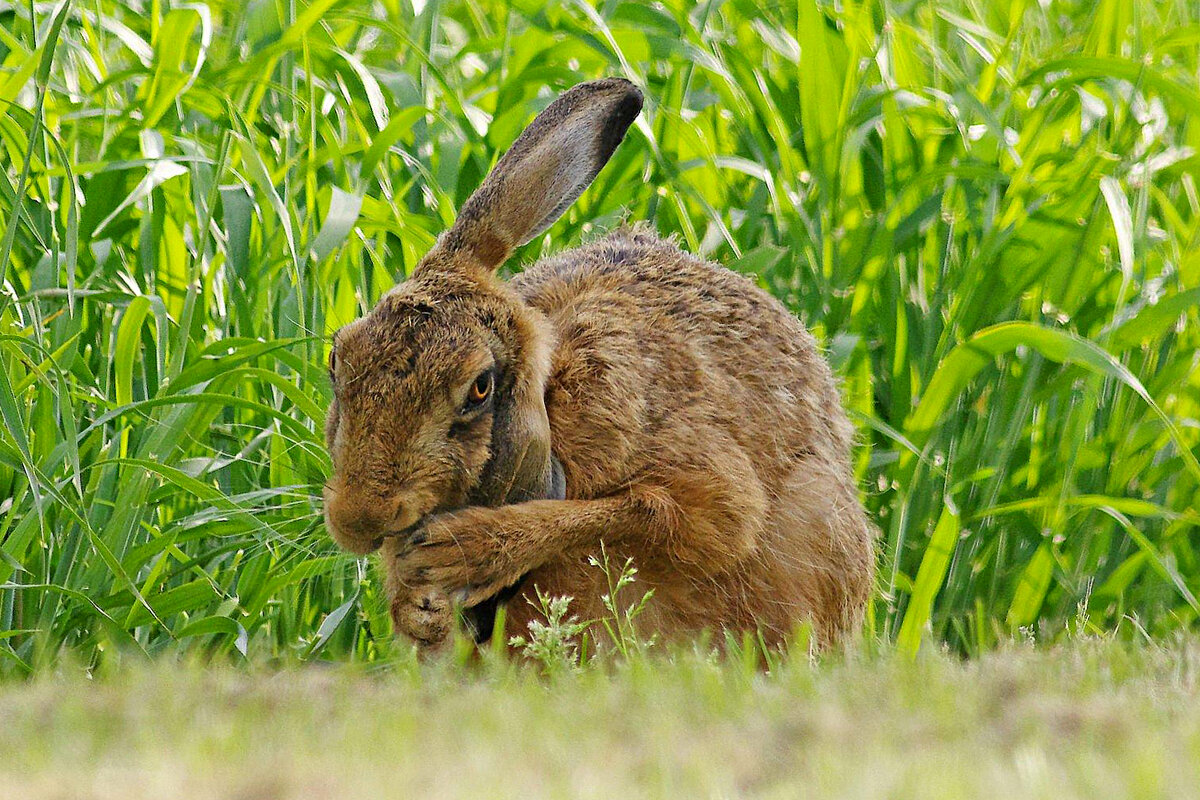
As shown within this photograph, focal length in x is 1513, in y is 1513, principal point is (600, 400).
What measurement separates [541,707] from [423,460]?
2.70 feet

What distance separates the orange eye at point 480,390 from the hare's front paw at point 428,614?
0.41m

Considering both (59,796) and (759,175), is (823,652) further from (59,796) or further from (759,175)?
(59,796)

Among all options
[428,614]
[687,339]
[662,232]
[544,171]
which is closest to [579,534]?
[428,614]

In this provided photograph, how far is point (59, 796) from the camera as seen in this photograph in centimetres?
183

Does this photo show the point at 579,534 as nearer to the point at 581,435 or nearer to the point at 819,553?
the point at 581,435

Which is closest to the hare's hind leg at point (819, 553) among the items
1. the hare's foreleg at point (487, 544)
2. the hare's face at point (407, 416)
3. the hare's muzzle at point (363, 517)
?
the hare's foreleg at point (487, 544)

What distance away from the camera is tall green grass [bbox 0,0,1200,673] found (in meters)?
3.92

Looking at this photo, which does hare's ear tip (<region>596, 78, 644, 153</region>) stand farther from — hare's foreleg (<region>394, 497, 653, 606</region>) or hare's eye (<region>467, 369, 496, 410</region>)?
hare's foreleg (<region>394, 497, 653, 606</region>)

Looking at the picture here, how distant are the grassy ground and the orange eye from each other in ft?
2.03

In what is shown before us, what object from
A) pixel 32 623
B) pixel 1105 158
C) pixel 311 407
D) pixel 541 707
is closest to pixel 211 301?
pixel 311 407

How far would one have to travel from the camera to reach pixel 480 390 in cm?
319

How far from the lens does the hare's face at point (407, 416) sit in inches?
121

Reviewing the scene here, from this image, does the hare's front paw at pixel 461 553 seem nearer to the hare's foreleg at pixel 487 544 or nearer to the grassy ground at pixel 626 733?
the hare's foreleg at pixel 487 544

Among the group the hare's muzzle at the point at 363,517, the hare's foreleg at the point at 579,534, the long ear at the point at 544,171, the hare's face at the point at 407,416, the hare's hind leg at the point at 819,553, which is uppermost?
the long ear at the point at 544,171
